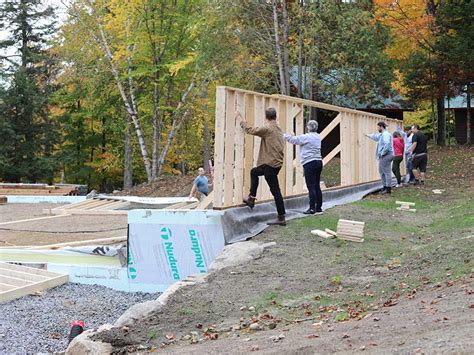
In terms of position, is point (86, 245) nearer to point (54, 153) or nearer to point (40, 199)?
point (40, 199)

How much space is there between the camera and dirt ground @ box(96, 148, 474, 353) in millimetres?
4680

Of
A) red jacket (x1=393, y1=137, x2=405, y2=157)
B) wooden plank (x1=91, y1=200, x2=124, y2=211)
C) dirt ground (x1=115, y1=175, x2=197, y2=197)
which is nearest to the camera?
wooden plank (x1=91, y1=200, x2=124, y2=211)

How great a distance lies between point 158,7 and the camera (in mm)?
28641

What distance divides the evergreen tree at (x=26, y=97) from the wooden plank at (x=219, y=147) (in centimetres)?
2603

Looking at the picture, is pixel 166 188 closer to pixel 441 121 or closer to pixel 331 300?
pixel 441 121

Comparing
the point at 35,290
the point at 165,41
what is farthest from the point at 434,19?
the point at 35,290

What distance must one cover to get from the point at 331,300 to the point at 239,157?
5.01 m

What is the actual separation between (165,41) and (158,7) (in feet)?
5.05

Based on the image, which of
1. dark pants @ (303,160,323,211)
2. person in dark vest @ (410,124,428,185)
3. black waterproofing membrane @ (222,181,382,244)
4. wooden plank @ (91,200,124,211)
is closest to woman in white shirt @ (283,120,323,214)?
dark pants @ (303,160,323,211)

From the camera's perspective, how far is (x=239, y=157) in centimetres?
1130

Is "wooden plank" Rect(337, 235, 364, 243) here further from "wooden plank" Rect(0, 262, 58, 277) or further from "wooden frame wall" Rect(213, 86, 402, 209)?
"wooden plank" Rect(0, 262, 58, 277)

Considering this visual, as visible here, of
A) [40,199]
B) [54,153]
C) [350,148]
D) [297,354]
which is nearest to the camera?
[297,354]

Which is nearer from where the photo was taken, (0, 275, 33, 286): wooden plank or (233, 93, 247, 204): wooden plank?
(0, 275, 33, 286): wooden plank

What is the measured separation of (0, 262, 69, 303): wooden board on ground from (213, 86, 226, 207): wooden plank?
307cm
